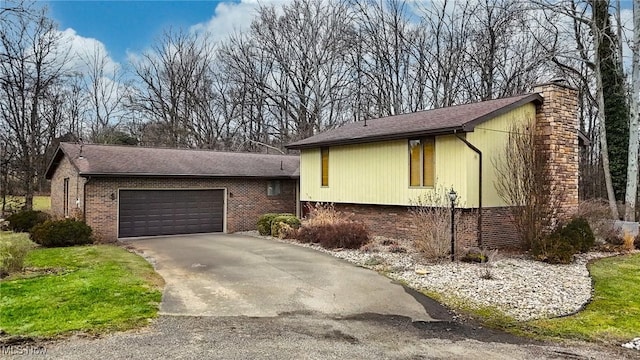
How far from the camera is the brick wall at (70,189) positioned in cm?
1521

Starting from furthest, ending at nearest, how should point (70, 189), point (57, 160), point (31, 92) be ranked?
point (31, 92)
point (57, 160)
point (70, 189)

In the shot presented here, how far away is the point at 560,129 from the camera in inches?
512

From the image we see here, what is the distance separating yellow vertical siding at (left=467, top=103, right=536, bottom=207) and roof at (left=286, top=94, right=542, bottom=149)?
12.6 inches

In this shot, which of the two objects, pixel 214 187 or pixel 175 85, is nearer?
pixel 214 187

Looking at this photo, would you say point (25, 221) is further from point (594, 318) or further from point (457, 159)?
point (594, 318)

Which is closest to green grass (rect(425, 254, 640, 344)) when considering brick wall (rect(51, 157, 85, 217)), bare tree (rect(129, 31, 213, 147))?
brick wall (rect(51, 157, 85, 217))

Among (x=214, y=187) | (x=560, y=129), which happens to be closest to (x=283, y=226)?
(x=214, y=187)

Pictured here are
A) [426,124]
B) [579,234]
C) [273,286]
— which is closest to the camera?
[273,286]

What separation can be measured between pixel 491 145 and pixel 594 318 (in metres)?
6.65

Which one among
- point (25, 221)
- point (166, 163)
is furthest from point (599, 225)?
point (25, 221)

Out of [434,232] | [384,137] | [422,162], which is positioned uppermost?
[384,137]

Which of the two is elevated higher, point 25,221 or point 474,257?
point 25,221

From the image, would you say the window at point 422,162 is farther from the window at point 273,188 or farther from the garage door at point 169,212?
the garage door at point 169,212

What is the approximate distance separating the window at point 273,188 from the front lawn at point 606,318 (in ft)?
41.9
